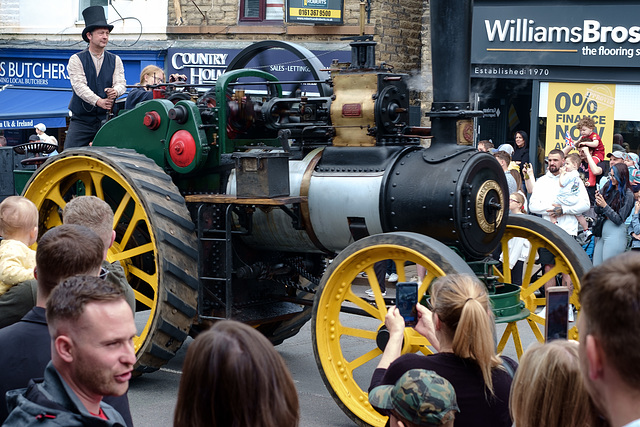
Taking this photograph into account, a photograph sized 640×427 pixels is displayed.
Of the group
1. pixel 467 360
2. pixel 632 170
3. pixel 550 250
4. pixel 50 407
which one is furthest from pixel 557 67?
pixel 50 407

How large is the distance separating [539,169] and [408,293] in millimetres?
11946

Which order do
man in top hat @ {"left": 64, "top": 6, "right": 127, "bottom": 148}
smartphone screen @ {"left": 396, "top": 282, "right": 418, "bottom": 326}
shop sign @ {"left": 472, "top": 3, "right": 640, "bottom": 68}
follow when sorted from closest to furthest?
smartphone screen @ {"left": 396, "top": 282, "right": 418, "bottom": 326}, man in top hat @ {"left": 64, "top": 6, "right": 127, "bottom": 148}, shop sign @ {"left": 472, "top": 3, "right": 640, "bottom": 68}

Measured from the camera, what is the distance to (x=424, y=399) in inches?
103

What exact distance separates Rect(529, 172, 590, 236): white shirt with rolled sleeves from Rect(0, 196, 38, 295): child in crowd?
660cm

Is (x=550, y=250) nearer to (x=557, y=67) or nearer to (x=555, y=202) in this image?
(x=555, y=202)

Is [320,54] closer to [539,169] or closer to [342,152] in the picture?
[539,169]

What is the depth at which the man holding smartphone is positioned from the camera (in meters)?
1.79

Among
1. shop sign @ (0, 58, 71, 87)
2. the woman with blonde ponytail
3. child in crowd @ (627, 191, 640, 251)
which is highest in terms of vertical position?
shop sign @ (0, 58, 71, 87)

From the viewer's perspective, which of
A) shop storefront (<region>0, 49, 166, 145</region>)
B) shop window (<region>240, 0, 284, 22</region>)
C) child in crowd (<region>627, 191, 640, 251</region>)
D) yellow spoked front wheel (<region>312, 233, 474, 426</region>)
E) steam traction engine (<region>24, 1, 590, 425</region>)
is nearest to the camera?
yellow spoked front wheel (<region>312, 233, 474, 426</region>)

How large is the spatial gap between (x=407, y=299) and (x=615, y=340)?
73.7 inches

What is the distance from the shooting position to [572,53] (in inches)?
571

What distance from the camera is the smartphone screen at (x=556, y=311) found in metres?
2.83

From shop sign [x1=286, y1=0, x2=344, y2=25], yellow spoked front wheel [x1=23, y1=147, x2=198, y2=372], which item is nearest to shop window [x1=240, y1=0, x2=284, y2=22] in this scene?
shop sign [x1=286, y1=0, x2=344, y2=25]

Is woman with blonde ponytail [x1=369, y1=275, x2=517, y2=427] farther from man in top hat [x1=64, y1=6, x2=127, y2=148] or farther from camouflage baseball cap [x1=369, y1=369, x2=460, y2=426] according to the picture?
man in top hat [x1=64, y1=6, x2=127, y2=148]
